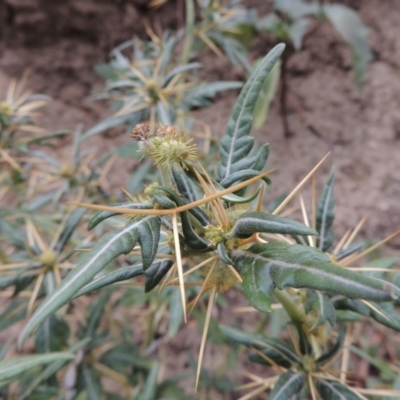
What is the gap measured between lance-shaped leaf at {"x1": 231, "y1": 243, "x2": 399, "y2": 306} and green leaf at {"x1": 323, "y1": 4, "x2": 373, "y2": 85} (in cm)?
159

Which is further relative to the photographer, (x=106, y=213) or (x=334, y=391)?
(x=334, y=391)

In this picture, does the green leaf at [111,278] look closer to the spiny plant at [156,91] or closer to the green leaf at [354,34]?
the spiny plant at [156,91]

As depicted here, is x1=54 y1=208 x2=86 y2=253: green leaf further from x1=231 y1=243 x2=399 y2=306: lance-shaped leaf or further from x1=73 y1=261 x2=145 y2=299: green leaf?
x1=231 y1=243 x2=399 y2=306: lance-shaped leaf

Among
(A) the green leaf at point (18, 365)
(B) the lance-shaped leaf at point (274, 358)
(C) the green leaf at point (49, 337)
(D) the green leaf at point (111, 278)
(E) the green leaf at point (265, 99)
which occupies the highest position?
(E) the green leaf at point (265, 99)

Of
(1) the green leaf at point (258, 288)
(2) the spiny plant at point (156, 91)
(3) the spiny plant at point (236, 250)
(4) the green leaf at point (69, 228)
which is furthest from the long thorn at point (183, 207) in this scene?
(2) the spiny plant at point (156, 91)

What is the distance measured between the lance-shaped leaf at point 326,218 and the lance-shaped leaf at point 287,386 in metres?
0.22

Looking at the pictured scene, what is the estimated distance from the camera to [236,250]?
23.9 inches

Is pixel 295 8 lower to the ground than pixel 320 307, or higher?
higher

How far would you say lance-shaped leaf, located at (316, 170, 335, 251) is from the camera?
32.5 inches

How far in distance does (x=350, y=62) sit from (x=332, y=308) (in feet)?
5.59

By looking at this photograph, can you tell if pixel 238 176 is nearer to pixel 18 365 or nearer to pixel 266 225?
pixel 266 225

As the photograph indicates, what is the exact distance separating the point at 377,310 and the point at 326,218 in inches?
8.2

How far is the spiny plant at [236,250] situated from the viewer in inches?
18.2

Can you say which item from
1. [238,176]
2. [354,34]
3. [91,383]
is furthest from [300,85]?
[238,176]
